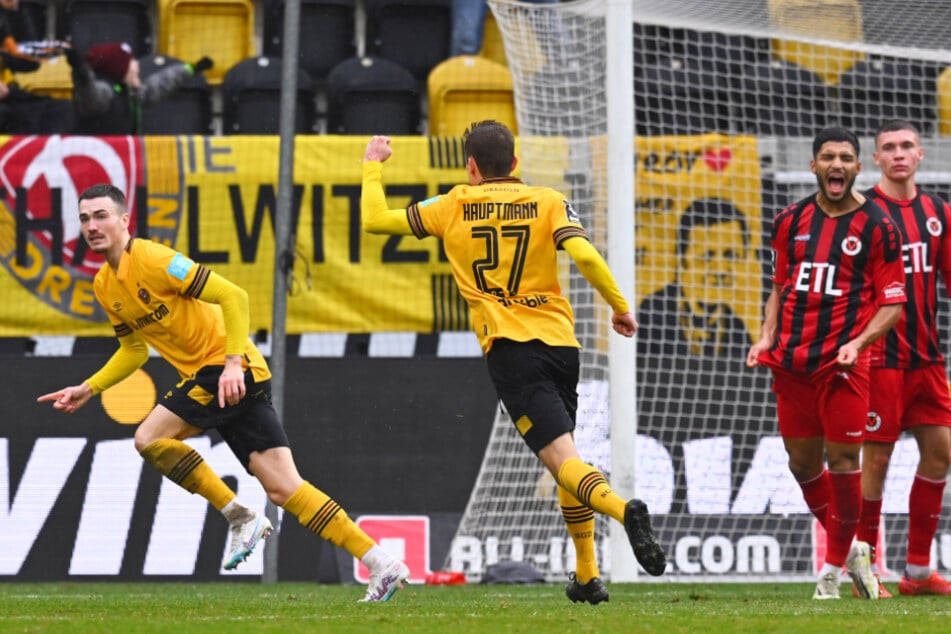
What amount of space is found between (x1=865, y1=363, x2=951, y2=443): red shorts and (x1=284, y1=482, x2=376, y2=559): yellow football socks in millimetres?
2476

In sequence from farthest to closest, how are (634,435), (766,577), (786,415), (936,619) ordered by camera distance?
(766,577) < (634,435) < (786,415) < (936,619)

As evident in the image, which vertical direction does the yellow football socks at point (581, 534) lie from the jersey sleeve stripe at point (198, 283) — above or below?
below

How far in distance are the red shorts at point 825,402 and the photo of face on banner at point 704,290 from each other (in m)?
3.01

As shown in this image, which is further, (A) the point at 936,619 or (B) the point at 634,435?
(B) the point at 634,435

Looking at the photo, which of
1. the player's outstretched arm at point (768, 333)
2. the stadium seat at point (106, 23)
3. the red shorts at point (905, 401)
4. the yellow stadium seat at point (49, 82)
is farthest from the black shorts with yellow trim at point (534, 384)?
the stadium seat at point (106, 23)

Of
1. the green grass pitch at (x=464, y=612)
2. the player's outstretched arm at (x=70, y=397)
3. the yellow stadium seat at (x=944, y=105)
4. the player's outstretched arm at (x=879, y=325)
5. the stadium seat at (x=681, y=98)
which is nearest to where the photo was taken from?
the green grass pitch at (x=464, y=612)

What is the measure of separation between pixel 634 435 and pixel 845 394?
2.41m

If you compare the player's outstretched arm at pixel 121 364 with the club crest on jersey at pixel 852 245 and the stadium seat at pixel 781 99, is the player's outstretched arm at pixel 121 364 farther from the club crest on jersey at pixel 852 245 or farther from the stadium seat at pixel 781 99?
the stadium seat at pixel 781 99

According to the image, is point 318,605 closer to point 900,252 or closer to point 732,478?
point 900,252

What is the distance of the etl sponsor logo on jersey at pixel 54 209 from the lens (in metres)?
10.3

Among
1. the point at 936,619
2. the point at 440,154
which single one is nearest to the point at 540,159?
the point at 440,154

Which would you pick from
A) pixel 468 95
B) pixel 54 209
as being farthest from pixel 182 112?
pixel 468 95

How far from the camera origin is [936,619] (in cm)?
553

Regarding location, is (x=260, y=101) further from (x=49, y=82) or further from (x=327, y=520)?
(x=327, y=520)
